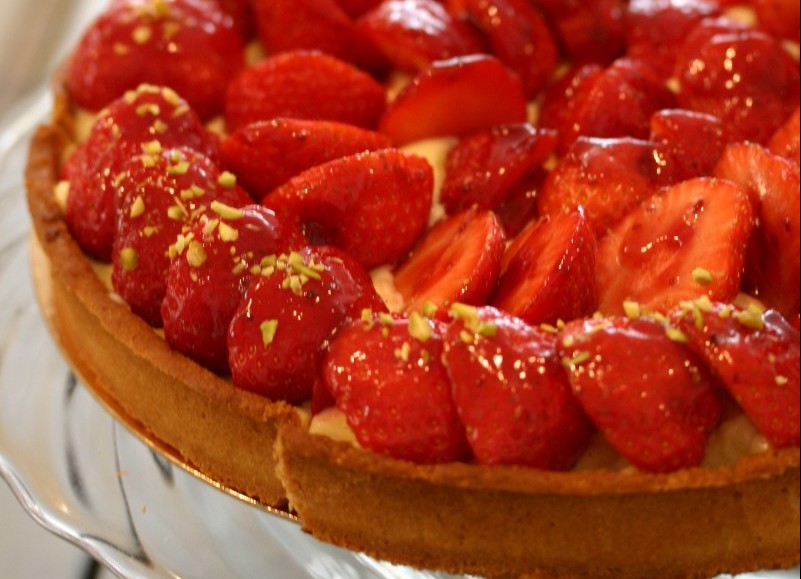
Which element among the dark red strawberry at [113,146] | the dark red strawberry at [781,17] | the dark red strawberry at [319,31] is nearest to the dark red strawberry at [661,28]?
the dark red strawberry at [781,17]

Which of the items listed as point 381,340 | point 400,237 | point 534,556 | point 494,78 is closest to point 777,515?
point 534,556

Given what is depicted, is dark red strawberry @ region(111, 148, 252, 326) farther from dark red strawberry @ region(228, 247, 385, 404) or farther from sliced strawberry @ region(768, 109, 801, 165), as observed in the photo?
sliced strawberry @ region(768, 109, 801, 165)

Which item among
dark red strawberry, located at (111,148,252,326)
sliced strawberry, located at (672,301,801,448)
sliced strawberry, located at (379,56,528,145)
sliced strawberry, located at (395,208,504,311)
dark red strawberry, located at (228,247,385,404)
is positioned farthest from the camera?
sliced strawberry, located at (379,56,528,145)

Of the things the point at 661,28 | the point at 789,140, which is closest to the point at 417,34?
the point at 661,28

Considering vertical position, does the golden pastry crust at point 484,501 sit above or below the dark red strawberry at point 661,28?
below

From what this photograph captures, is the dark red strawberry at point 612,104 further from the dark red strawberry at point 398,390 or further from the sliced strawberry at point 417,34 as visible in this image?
the dark red strawberry at point 398,390

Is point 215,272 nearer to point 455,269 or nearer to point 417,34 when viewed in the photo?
point 455,269

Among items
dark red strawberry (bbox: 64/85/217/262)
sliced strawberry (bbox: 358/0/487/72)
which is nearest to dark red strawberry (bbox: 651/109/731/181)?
sliced strawberry (bbox: 358/0/487/72)
